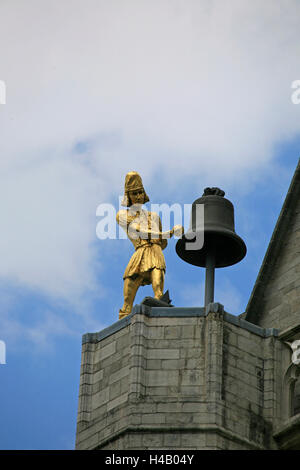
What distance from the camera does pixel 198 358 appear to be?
1580 inches

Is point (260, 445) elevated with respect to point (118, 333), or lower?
lower

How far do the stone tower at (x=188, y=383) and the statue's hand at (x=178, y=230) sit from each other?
304 centimetres

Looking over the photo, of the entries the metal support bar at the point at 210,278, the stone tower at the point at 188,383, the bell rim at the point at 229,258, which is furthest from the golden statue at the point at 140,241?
the stone tower at the point at 188,383

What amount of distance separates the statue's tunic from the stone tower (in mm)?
2293

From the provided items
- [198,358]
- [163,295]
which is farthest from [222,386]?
[163,295]

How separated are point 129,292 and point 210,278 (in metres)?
1.99

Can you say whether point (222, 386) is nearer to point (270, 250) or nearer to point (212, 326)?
point (212, 326)

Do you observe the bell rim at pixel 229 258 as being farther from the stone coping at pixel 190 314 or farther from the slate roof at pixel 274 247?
the stone coping at pixel 190 314

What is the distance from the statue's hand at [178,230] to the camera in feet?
143

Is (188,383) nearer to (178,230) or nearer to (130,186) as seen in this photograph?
(178,230)

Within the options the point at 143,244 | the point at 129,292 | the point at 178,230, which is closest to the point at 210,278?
the point at 178,230

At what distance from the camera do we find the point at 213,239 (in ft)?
142
